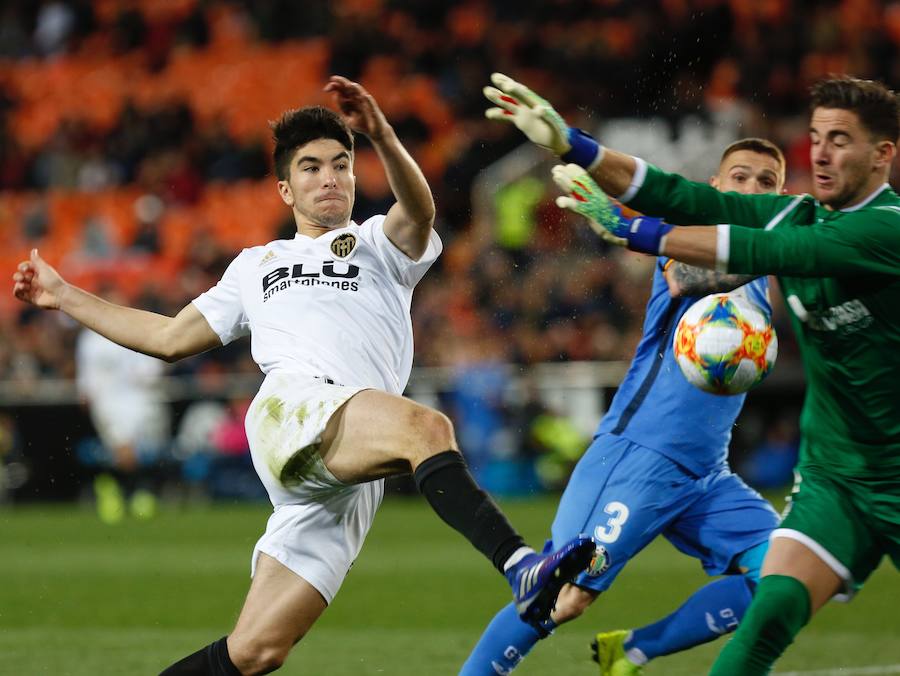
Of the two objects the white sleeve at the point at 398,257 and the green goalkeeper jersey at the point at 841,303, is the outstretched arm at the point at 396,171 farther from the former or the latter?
the green goalkeeper jersey at the point at 841,303

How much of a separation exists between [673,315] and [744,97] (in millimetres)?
11639

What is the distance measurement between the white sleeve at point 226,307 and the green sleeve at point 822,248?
204 cm

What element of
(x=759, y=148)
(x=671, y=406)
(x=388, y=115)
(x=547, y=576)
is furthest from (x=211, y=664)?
→ (x=388, y=115)

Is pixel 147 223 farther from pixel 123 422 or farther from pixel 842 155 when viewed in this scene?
pixel 842 155

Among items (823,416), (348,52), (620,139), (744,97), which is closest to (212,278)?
(348,52)

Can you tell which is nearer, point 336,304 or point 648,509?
point 336,304

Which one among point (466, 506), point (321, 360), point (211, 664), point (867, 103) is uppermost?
point (867, 103)

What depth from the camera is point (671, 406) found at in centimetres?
584

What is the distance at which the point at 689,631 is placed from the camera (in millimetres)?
5918

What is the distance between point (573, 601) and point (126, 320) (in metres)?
2.07

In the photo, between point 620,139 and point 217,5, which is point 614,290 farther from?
point 217,5

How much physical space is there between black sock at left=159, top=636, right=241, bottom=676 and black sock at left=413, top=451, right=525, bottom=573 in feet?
3.50

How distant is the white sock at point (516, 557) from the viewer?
4.25 meters

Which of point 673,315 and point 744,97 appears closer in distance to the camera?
point 673,315
